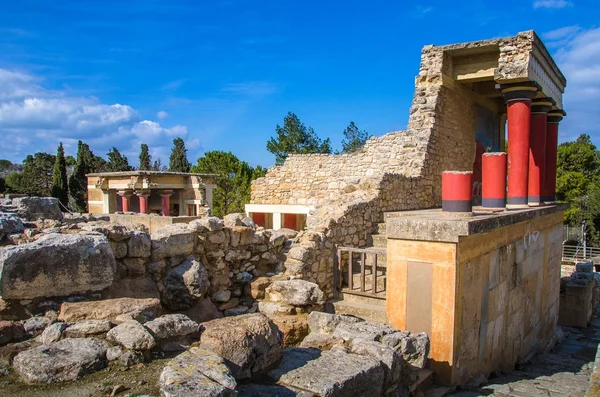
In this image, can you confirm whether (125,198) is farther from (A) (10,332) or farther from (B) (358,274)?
(A) (10,332)

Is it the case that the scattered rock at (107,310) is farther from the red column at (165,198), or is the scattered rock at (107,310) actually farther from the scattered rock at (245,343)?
the red column at (165,198)

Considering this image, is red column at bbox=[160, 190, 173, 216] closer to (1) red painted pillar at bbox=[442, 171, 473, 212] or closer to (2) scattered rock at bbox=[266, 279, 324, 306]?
(2) scattered rock at bbox=[266, 279, 324, 306]

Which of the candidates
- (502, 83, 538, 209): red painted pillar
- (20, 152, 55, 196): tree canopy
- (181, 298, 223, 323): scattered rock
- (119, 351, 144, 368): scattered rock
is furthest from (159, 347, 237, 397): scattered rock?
(20, 152, 55, 196): tree canopy

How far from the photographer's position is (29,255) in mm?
3908

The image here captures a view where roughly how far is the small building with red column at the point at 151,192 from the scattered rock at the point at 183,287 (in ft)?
61.7

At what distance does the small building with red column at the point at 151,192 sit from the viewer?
25.0 metres

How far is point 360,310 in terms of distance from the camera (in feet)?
23.3

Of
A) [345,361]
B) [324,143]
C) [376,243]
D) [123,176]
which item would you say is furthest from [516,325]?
[324,143]

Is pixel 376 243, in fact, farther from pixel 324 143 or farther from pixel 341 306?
pixel 324 143

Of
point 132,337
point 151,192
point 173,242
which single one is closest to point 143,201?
point 151,192

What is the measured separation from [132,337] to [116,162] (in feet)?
142

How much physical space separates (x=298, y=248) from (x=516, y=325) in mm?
3889

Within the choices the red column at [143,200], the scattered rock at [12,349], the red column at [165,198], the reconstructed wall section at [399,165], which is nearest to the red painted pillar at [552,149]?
the reconstructed wall section at [399,165]

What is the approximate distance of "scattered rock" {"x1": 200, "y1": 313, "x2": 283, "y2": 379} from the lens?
10.9 feet
